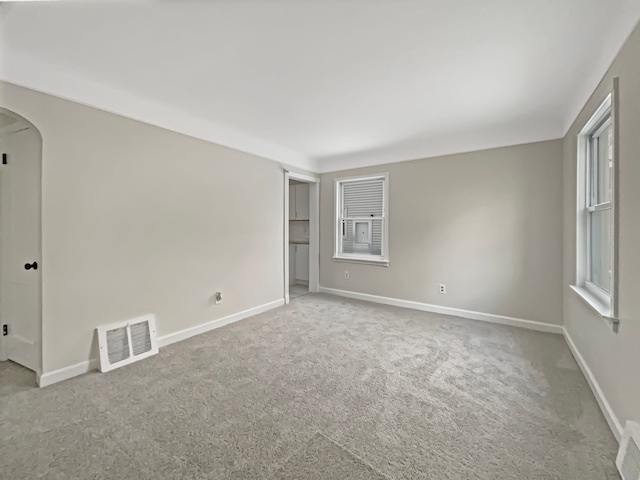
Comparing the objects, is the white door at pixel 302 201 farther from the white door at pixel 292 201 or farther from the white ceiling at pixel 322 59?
the white ceiling at pixel 322 59

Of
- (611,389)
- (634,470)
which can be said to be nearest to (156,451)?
(634,470)

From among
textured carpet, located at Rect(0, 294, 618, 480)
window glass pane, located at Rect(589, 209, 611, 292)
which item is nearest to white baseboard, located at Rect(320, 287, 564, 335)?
textured carpet, located at Rect(0, 294, 618, 480)

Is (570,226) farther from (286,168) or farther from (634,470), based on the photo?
(286,168)

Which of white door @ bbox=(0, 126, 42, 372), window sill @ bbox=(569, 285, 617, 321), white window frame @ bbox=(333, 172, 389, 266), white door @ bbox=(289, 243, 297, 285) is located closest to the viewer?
window sill @ bbox=(569, 285, 617, 321)

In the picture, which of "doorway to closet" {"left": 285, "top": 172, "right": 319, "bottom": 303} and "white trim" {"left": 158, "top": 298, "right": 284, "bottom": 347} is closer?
"white trim" {"left": 158, "top": 298, "right": 284, "bottom": 347}

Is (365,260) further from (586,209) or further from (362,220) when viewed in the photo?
(586,209)

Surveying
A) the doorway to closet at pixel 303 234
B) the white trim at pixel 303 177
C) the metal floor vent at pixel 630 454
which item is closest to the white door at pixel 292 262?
the doorway to closet at pixel 303 234

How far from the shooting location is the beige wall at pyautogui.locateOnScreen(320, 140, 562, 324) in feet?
10.9

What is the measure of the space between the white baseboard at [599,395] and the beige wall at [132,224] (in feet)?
11.6

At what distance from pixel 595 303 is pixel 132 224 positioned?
3.98m

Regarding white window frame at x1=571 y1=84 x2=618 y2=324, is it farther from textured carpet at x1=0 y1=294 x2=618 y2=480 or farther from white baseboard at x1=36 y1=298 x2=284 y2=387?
white baseboard at x1=36 y1=298 x2=284 y2=387

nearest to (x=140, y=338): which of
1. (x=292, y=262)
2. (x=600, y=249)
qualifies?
(x=292, y=262)

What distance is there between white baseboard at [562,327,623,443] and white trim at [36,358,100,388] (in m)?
3.77

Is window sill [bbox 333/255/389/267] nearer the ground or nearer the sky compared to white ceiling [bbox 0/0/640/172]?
nearer the ground
